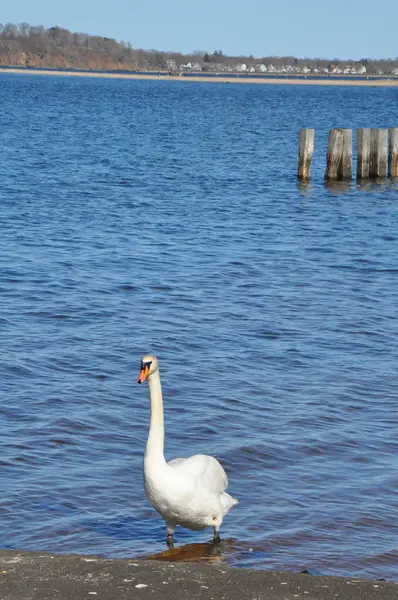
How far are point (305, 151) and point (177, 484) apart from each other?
28.7 meters

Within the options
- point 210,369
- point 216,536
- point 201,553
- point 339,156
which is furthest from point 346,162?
point 201,553

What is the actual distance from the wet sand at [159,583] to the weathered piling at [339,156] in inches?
1117

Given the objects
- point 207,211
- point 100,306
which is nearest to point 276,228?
point 207,211

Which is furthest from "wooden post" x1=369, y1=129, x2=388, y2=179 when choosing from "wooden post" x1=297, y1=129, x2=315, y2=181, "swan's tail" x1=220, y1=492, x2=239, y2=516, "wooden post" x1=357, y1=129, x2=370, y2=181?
"swan's tail" x1=220, y1=492, x2=239, y2=516

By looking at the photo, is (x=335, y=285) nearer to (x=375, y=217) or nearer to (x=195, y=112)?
(x=375, y=217)

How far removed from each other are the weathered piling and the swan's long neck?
26.6m

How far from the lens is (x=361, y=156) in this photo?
35281mm

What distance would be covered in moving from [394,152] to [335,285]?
59.5 ft

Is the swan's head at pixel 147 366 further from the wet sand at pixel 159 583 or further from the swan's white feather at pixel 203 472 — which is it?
the wet sand at pixel 159 583

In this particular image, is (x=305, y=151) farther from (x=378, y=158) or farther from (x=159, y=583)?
(x=159, y=583)

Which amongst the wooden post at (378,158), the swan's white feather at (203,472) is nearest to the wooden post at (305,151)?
the wooden post at (378,158)

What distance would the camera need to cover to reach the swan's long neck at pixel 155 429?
7.40 meters

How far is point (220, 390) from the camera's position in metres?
12.1

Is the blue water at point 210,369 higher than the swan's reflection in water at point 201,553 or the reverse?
higher
